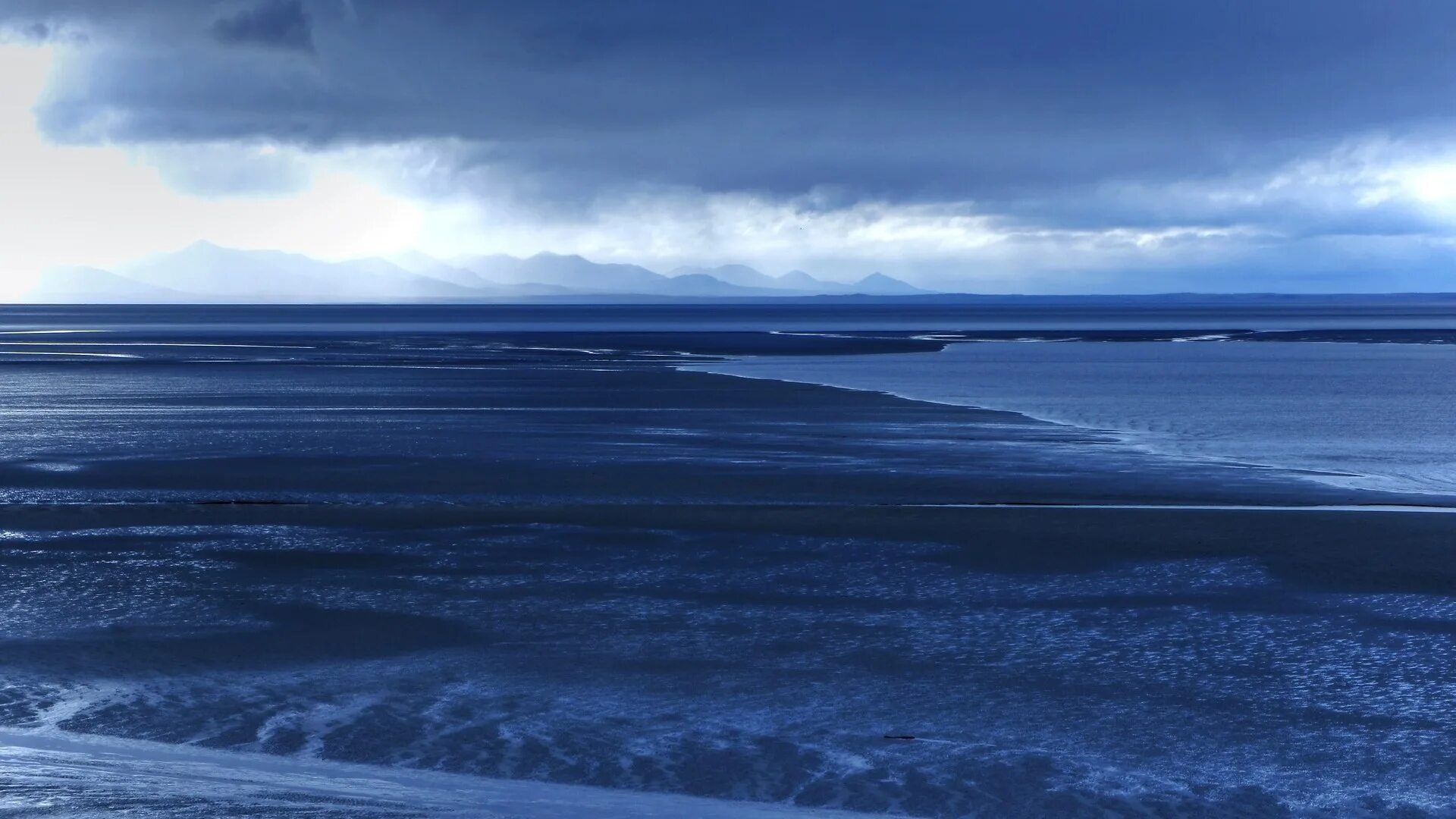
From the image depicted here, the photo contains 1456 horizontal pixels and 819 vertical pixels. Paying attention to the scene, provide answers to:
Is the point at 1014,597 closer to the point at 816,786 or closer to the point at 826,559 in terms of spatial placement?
the point at 826,559

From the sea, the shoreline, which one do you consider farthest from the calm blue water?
the sea

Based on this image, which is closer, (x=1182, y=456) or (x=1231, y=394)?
(x=1182, y=456)

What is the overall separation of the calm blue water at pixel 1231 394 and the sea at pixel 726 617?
31 centimetres

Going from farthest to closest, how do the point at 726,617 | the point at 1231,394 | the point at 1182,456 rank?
the point at 1231,394 < the point at 1182,456 < the point at 726,617

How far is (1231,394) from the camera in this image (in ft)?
139

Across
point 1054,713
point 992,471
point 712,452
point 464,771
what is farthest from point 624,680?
point 712,452

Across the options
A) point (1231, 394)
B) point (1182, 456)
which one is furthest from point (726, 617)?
point (1231, 394)

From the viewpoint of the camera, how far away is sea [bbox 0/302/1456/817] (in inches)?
355

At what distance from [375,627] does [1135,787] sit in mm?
7106

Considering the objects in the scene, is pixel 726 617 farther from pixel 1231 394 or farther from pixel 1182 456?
pixel 1231 394

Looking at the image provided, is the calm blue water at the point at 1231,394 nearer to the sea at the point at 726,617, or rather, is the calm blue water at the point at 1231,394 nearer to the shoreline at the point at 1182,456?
the shoreline at the point at 1182,456

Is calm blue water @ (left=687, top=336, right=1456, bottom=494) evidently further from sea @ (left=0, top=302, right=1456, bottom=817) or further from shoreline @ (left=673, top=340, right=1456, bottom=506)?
sea @ (left=0, top=302, right=1456, bottom=817)

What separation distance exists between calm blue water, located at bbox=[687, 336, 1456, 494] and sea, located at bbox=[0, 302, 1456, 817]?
31 centimetres

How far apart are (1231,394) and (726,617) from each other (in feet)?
105
